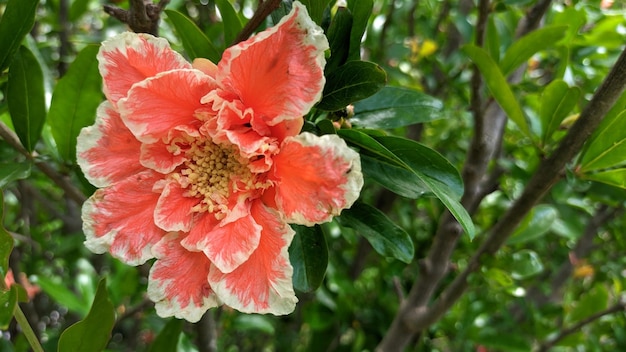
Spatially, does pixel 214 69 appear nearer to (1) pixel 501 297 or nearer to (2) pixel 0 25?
(2) pixel 0 25

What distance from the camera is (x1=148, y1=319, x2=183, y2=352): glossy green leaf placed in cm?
83

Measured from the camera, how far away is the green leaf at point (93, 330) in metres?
0.57

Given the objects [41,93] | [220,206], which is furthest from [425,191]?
[41,93]

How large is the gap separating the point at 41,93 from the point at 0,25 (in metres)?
0.10

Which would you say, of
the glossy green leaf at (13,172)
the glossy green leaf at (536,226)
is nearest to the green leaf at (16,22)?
the glossy green leaf at (13,172)

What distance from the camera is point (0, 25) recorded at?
2.19ft

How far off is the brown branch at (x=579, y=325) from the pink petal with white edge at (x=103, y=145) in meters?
1.06

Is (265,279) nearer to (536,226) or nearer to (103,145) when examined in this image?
(103,145)

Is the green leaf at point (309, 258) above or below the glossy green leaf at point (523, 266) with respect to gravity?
above

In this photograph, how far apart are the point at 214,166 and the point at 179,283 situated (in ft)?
0.45

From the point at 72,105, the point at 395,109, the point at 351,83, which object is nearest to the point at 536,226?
the point at 395,109

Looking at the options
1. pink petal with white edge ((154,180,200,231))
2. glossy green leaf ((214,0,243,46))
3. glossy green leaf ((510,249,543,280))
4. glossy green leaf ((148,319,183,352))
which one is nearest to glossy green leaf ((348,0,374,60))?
glossy green leaf ((214,0,243,46))

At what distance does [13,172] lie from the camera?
69 centimetres

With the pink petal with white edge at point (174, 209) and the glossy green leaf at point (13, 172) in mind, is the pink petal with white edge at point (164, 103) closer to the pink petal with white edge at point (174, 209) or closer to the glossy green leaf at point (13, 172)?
the pink petal with white edge at point (174, 209)
